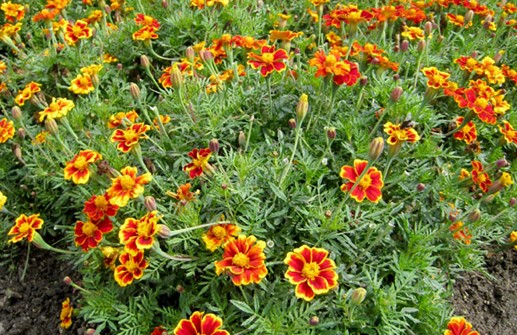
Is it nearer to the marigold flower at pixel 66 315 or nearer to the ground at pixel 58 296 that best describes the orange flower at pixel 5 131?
the ground at pixel 58 296

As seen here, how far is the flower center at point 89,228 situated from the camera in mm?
1755

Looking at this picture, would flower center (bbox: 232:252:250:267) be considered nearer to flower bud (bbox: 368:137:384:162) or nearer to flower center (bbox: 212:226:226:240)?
flower center (bbox: 212:226:226:240)

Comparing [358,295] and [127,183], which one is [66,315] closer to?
[127,183]

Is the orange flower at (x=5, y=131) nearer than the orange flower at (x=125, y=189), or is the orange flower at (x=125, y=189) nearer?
the orange flower at (x=125, y=189)

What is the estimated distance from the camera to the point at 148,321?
1.81m

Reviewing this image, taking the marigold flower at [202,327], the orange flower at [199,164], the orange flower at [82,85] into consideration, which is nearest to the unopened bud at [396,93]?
the orange flower at [199,164]

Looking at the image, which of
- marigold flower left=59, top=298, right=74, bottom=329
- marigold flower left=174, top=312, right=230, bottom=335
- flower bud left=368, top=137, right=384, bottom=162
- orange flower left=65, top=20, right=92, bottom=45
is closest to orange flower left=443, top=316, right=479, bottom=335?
flower bud left=368, top=137, right=384, bottom=162

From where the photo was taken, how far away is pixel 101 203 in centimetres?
177

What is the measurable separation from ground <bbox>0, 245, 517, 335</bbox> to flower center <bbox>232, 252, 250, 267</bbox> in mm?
1073

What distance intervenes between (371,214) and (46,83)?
7.35 feet

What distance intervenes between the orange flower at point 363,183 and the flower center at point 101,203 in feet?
3.00

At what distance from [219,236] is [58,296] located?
1.13m

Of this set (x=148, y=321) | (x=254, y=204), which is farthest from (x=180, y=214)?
(x=148, y=321)

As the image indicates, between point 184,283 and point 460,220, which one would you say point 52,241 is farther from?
point 460,220
